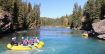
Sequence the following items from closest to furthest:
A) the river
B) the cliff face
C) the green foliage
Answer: the river → the cliff face → the green foliage

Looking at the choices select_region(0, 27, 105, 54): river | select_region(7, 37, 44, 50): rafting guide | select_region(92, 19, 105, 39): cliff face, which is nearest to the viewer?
select_region(0, 27, 105, 54): river

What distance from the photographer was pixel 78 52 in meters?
49.7

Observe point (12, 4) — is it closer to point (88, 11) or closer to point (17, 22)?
point (17, 22)

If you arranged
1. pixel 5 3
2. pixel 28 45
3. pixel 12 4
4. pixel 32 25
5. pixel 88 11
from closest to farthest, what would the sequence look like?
pixel 28 45
pixel 5 3
pixel 12 4
pixel 88 11
pixel 32 25

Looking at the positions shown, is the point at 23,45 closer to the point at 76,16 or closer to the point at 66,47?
the point at 66,47

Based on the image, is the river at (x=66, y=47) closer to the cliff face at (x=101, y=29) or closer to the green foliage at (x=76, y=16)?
the cliff face at (x=101, y=29)

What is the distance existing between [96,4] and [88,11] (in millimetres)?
10491

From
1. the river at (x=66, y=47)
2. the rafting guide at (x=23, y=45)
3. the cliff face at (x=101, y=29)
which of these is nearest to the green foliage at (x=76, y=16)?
the cliff face at (x=101, y=29)

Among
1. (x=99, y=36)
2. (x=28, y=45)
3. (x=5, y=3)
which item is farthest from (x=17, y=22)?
(x=28, y=45)

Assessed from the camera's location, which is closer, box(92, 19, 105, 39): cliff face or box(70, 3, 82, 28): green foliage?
box(92, 19, 105, 39): cliff face

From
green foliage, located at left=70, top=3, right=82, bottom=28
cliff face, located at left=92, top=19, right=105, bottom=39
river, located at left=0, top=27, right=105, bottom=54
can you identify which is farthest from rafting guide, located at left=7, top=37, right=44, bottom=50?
green foliage, located at left=70, top=3, right=82, bottom=28

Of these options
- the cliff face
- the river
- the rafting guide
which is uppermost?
the cliff face

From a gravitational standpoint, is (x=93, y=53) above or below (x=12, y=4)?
below

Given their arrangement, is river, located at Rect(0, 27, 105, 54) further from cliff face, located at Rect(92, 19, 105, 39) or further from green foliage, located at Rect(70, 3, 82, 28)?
green foliage, located at Rect(70, 3, 82, 28)
